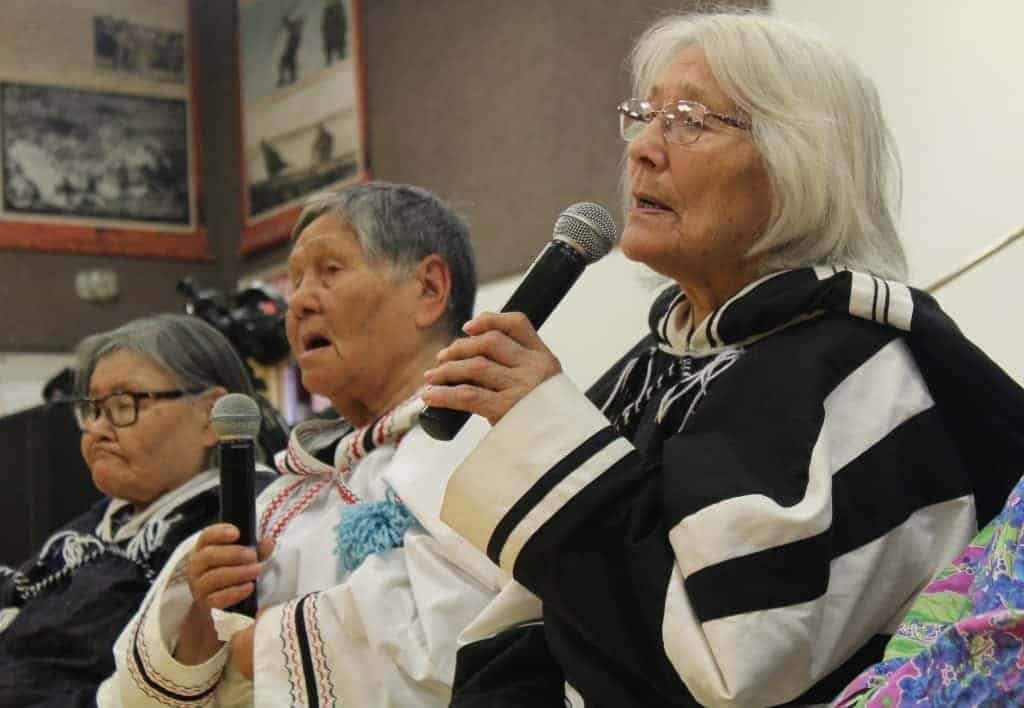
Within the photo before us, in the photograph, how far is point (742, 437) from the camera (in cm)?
162

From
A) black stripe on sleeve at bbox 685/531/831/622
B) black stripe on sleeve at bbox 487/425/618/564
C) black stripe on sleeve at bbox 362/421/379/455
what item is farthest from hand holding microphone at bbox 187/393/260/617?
black stripe on sleeve at bbox 685/531/831/622

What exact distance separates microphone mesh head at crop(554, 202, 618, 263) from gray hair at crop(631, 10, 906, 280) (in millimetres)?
203

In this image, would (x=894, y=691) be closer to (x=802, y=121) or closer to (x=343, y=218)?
(x=802, y=121)

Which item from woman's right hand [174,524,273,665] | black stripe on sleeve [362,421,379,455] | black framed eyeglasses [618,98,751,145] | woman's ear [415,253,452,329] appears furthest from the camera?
woman's ear [415,253,452,329]

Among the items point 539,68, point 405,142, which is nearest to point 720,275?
point 539,68

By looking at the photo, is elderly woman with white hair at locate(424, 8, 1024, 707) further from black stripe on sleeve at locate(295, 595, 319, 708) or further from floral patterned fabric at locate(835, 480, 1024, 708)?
black stripe on sleeve at locate(295, 595, 319, 708)

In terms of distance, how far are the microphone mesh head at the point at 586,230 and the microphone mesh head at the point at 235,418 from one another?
674 mm

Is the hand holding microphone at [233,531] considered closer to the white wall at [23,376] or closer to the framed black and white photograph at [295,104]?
the framed black and white photograph at [295,104]

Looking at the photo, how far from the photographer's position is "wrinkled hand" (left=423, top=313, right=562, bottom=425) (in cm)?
162

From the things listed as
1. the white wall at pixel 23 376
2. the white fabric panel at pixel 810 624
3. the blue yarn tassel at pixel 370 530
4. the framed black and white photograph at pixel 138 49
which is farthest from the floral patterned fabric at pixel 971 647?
the framed black and white photograph at pixel 138 49

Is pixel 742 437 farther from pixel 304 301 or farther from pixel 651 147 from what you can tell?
pixel 304 301

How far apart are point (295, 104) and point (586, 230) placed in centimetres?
423

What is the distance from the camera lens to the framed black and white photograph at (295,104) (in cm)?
543

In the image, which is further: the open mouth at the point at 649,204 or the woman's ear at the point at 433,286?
the woman's ear at the point at 433,286
